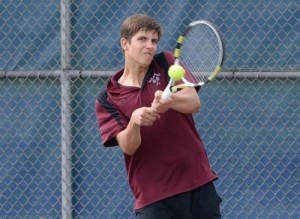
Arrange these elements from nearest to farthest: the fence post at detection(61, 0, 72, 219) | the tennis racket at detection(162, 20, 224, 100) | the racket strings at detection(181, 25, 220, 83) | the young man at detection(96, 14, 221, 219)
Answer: the young man at detection(96, 14, 221, 219)
the tennis racket at detection(162, 20, 224, 100)
the racket strings at detection(181, 25, 220, 83)
the fence post at detection(61, 0, 72, 219)

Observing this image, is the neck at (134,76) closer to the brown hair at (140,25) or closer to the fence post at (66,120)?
the brown hair at (140,25)

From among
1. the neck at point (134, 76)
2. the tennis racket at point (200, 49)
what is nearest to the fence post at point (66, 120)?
the tennis racket at point (200, 49)

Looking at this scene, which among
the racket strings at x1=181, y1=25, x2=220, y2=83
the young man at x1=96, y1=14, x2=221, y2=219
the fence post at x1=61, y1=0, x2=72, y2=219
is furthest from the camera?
the fence post at x1=61, y1=0, x2=72, y2=219

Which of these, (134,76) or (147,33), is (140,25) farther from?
(134,76)

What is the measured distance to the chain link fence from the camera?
5.37m

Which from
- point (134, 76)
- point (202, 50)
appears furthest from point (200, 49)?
point (134, 76)

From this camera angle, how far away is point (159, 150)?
3.76 meters

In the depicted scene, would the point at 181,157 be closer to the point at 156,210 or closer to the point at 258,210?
the point at 156,210

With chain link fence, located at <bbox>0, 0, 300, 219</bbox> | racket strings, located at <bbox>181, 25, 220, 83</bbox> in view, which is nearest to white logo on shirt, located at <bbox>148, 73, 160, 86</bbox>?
racket strings, located at <bbox>181, 25, 220, 83</bbox>

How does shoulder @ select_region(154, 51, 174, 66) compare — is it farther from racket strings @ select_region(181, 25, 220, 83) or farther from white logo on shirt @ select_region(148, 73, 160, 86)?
racket strings @ select_region(181, 25, 220, 83)

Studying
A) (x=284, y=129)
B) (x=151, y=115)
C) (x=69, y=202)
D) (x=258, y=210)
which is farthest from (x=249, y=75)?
(x=151, y=115)

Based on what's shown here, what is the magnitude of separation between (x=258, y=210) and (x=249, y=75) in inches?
37.5

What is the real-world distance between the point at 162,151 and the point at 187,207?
30 cm

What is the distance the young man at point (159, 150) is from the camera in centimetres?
375
